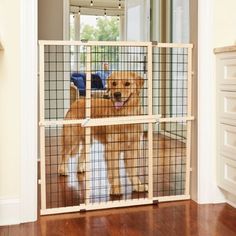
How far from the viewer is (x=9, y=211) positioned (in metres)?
2.05

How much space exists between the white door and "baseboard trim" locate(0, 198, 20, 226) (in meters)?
3.80

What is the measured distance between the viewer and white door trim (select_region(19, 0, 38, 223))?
6.66 feet

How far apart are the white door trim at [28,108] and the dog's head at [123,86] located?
547 mm

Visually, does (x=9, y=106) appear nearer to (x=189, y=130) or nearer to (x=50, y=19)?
(x=189, y=130)

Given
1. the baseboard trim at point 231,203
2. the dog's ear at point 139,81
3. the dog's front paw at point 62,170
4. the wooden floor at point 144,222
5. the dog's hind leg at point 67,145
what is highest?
the dog's ear at point 139,81

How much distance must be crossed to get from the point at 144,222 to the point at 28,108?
902 millimetres

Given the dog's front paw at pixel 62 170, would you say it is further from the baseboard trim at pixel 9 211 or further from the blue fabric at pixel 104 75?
the baseboard trim at pixel 9 211

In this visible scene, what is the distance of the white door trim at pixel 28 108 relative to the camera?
203 cm

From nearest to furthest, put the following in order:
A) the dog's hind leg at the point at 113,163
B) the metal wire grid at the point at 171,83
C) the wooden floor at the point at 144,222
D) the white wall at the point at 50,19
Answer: the wooden floor at the point at 144,222 → the dog's hind leg at the point at 113,163 → the metal wire grid at the point at 171,83 → the white wall at the point at 50,19

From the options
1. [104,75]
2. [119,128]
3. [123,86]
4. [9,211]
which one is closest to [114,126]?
[119,128]

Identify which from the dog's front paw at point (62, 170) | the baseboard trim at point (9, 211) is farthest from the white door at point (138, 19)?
the baseboard trim at point (9, 211)

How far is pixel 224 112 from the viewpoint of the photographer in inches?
89.7

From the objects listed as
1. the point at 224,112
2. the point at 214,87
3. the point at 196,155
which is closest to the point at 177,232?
the point at 196,155

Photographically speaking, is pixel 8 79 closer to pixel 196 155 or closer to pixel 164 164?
pixel 196 155
